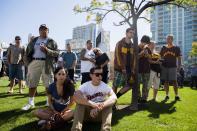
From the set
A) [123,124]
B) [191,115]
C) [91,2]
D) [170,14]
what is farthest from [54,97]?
[170,14]

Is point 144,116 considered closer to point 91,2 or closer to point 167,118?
point 167,118

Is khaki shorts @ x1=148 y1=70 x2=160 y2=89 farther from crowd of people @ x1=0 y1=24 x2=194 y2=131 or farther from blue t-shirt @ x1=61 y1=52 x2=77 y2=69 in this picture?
blue t-shirt @ x1=61 y1=52 x2=77 y2=69

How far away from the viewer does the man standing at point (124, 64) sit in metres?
8.59

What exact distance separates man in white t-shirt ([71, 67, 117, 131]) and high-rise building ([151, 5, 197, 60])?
485 ft

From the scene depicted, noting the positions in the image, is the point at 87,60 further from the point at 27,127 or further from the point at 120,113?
the point at 27,127

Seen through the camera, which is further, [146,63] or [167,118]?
[146,63]

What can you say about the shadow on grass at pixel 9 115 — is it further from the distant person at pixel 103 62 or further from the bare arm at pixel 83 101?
the distant person at pixel 103 62

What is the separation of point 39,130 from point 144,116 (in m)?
2.85

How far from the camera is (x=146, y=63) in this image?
403 inches

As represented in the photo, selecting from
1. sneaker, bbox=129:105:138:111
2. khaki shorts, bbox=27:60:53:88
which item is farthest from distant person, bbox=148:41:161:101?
khaki shorts, bbox=27:60:53:88

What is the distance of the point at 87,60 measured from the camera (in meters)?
11.2

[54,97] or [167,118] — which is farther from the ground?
[54,97]

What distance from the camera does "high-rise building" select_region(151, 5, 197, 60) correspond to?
159 metres

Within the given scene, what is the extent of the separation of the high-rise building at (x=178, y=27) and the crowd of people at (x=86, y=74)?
467 ft
